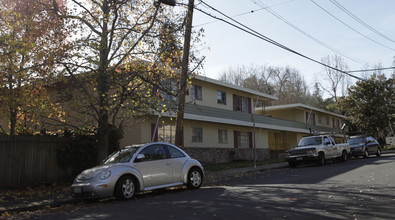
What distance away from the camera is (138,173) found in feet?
29.7

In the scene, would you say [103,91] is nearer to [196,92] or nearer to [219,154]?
[196,92]

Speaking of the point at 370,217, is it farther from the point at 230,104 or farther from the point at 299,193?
the point at 230,104

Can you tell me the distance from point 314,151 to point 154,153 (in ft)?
38.6

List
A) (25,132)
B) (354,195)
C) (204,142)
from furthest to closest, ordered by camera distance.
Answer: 1. (204,142)
2. (25,132)
3. (354,195)

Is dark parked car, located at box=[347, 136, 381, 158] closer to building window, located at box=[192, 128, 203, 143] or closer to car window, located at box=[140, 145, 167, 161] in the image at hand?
building window, located at box=[192, 128, 203, 143]

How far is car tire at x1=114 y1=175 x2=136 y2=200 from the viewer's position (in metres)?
8.55

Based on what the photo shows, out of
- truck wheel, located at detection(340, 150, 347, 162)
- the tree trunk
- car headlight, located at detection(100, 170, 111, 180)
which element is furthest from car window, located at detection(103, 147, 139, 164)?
truck wheel, located at detection(340, 150, 347, 162)

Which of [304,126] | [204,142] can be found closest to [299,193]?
[204,142]

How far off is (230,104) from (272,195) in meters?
19.0

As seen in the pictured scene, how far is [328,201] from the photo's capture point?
745cm

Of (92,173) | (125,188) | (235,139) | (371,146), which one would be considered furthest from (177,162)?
(371,146)

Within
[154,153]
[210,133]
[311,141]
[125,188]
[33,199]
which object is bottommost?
[33,199]

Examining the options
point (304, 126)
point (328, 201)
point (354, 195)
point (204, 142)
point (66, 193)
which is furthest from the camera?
point (304, 126)

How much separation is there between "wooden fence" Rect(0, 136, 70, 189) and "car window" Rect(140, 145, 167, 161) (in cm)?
507
